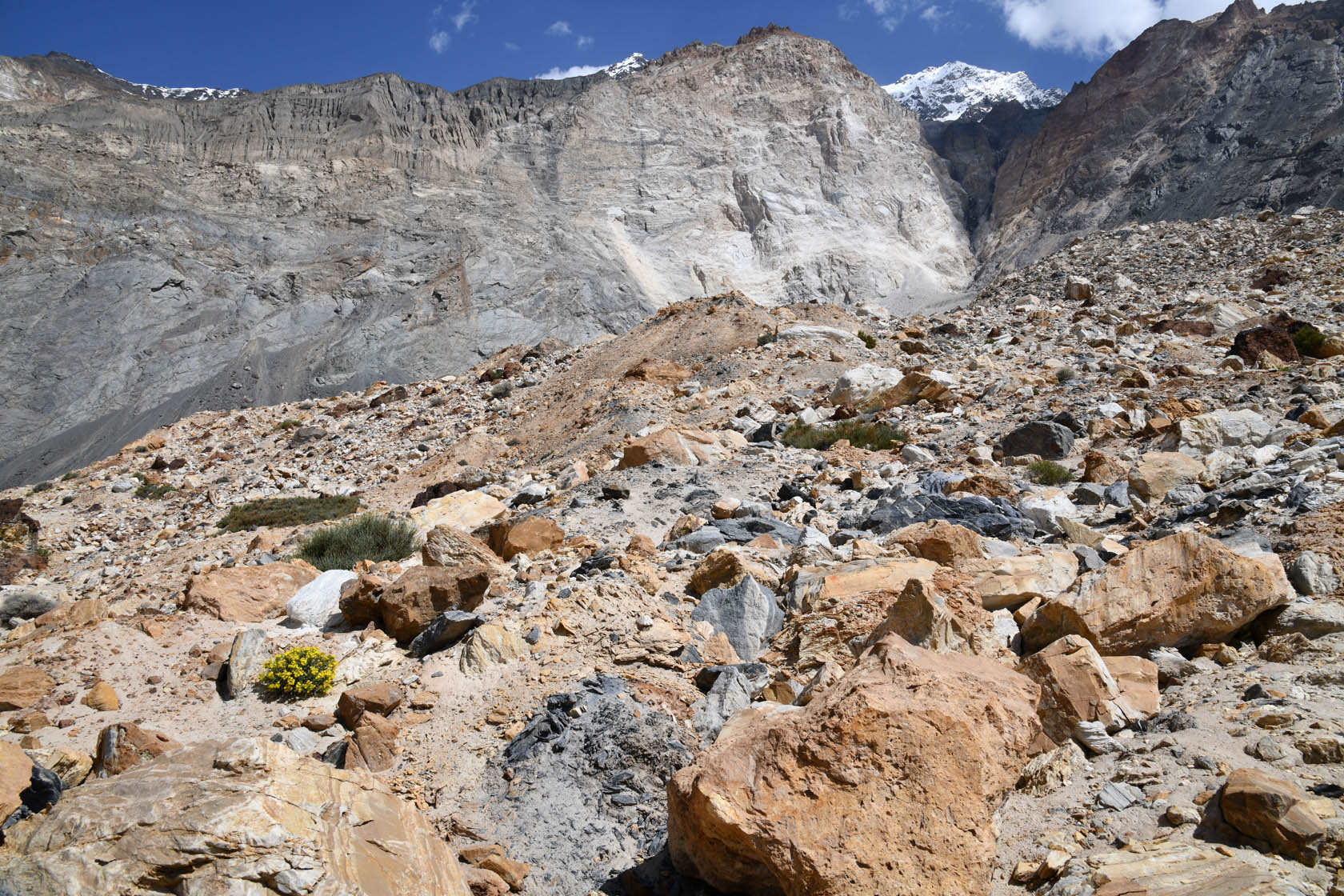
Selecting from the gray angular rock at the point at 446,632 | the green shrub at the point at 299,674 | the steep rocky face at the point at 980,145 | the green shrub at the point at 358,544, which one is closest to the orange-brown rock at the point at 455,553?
the gray angular rock at the point at 446,632

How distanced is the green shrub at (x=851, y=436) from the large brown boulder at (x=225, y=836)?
26.9 feet

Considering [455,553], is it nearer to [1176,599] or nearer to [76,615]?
[76,615]

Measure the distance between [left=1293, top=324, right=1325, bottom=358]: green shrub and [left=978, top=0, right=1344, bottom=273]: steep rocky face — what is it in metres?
22.2

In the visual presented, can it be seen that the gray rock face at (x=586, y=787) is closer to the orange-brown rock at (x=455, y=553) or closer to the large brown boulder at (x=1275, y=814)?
the orange-brown rock at (x=455, y=553)

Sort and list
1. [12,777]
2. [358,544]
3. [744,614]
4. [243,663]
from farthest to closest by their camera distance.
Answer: [358,544] → [744,614] → [243,663] → [12,777]

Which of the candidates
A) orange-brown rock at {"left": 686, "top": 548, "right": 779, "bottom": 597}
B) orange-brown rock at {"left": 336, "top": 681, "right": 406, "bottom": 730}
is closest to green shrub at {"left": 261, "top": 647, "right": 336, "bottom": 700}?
orange-brown rock at {"left": 336, "top": 681, "right": 406, "bottom": 730}

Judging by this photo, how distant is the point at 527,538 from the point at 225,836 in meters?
4.30

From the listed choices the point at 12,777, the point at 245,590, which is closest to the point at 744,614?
the point at 12,777

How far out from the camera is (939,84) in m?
92.4

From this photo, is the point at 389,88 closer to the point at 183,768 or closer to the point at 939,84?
the point at 183,768

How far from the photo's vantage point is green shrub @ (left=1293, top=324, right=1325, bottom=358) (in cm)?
1145

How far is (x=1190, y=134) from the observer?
Result: 39312mm

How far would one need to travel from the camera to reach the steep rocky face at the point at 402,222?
97.3ft

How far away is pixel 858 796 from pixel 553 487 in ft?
25.6
